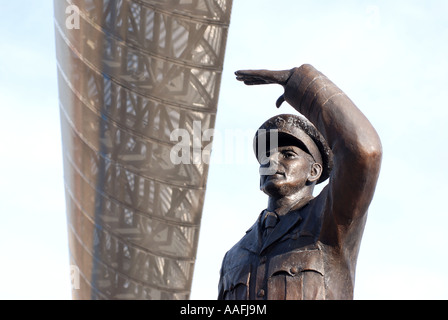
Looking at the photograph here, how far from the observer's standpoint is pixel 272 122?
4824 mm

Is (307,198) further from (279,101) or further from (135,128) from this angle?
(135,128)

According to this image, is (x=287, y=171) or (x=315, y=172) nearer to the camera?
(x=287, y=171)

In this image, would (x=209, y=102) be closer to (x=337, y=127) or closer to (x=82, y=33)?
(x=82, y=33)

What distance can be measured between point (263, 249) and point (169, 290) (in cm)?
2193

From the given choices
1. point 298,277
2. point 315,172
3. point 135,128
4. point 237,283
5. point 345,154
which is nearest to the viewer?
point 345,154

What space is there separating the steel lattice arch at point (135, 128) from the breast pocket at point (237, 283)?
14909mm

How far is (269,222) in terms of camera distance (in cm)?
462

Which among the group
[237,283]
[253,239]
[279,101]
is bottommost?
[237,283]

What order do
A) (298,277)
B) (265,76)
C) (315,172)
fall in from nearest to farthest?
1. (298,277)
2. (265,76)
3. (315,172)

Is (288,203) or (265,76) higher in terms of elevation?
(265,76)

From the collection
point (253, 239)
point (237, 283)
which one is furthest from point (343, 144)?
point (237, 283)

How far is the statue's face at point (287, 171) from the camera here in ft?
15.3

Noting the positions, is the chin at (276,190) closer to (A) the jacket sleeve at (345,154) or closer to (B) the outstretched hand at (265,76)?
(A) the jacket sleeve at (345,154)

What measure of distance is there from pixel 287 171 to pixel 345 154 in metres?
0.58
